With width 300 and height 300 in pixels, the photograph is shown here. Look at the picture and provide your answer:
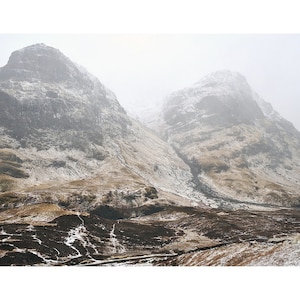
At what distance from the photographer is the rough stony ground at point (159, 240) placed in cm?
8069

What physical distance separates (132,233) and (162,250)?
82.8 feet

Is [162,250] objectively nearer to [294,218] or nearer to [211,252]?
[211,252]

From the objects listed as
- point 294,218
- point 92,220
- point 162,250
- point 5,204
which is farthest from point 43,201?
point 294,218

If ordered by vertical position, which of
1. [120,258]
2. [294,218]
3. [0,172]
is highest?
[0,172]

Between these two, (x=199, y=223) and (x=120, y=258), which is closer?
(x=120, y=258)

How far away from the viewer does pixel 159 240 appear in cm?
12319

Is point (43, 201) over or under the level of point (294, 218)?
over

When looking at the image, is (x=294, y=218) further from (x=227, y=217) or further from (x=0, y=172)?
(x=0, y=172)

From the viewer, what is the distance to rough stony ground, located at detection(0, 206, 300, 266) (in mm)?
80688

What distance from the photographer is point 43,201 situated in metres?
164
